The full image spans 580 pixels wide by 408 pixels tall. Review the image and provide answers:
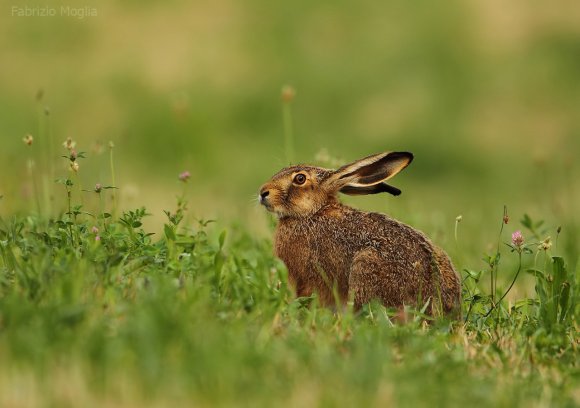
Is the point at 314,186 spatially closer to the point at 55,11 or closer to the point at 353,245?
the point at 353,245

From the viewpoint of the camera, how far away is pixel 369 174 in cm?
800

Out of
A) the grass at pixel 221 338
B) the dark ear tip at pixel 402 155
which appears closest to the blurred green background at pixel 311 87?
the dark ear tip at pixel 402 155

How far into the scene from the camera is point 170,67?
2022cm

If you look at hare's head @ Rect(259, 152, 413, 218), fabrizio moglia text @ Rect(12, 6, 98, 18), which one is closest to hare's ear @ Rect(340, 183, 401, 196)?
hare's head @ Rect(259, 152, 413, 218)

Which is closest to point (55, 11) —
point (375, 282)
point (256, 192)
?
point (256, 192)

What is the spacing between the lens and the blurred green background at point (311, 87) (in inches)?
698

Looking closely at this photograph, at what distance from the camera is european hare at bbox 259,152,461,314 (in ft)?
23.1

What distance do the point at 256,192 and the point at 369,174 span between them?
1.37 meters

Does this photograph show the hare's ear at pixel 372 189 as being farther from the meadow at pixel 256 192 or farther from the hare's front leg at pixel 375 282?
the hare's front leg at pixel 375 282

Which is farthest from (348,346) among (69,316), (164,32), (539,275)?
(164,32)

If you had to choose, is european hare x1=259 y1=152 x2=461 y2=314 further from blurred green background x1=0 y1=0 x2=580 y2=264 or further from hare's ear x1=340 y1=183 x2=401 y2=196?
blurred green background x1=0 y1=0 x2=580 y2=264

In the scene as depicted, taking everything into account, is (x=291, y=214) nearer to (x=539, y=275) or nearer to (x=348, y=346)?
(x=539, y=275)

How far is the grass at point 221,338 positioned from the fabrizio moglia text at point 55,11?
14.4 meters

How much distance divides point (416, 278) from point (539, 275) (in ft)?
2.49
